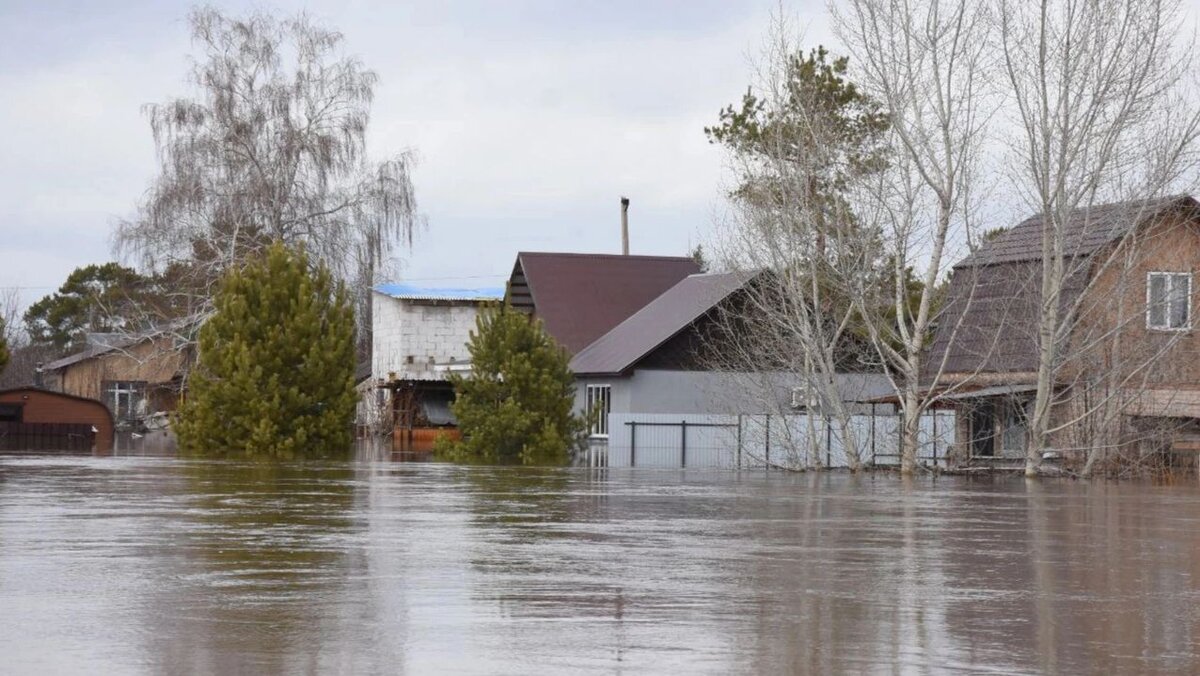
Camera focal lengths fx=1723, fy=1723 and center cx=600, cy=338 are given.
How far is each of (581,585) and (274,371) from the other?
30.5 meters

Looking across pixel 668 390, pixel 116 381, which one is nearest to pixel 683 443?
pixel 668 390

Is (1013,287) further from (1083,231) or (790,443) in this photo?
(1083,231)

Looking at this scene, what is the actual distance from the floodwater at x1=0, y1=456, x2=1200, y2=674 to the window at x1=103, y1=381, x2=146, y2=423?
7150 centimetres

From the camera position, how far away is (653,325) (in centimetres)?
5253

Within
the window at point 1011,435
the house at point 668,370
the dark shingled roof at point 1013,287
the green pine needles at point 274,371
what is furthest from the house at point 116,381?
the window at point 1011,435

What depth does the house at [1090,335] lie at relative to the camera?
32.1m

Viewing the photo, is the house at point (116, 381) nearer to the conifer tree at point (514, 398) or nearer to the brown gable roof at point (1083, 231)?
the conifer tree at point (514, 398)

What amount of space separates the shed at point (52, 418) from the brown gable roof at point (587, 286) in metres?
15.1

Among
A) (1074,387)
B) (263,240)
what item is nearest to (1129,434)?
(1074,387)

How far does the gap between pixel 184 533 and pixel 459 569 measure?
12.6 feet

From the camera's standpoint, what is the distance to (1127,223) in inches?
1241

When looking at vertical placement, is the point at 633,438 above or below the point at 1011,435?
below

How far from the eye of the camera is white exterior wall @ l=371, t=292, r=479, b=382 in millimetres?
67500

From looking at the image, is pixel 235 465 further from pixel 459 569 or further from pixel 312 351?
pixel 459 569
